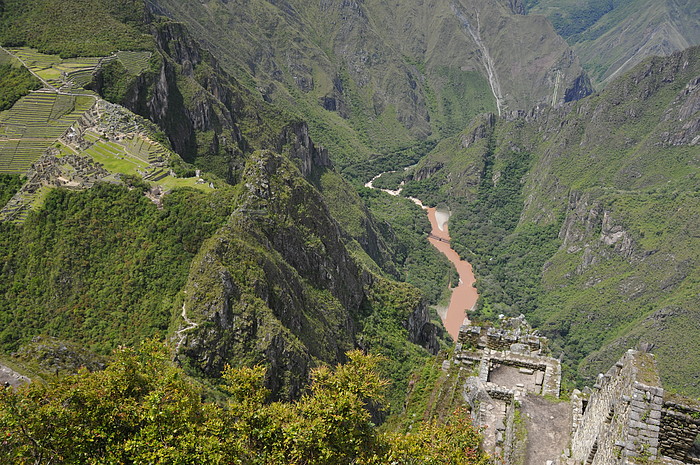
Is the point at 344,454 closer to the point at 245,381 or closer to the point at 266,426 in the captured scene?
the point at 266,426

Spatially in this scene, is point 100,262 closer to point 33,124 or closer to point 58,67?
point 33,124

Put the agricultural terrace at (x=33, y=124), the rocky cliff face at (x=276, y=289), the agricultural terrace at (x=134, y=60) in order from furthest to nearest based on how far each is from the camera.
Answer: the agricultural terrace at (x=134, y=60) < the agricultural terrace at (x=33, y=124) < the rocky cliff face at (x=276, y=289)

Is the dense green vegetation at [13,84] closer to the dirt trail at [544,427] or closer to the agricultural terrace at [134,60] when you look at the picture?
the agricultural terrace at [134,60]

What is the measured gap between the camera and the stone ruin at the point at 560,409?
18469 millimetres

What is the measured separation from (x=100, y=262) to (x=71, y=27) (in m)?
86.5

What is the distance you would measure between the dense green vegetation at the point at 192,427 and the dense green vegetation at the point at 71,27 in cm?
11732

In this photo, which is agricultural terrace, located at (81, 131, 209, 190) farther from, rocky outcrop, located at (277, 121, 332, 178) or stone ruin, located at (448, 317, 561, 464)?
rocky outcrop, located at (277, 121, 332, 178)

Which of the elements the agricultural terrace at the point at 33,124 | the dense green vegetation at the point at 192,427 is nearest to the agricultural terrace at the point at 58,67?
the agricultural terrace at the point at 33,124

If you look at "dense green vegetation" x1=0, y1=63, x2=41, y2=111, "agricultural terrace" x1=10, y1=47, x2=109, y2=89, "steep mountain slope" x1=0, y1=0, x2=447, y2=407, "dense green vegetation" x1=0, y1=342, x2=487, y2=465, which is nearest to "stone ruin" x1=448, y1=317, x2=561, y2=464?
"dense green vegetation" x1=0, y1=342, x2=487, y2=465

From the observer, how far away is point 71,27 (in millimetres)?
128750

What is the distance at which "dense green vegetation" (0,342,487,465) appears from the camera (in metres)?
20.7

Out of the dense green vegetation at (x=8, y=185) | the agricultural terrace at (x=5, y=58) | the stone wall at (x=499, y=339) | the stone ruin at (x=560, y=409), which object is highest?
the agricultural terrace at (x=5, y=58)

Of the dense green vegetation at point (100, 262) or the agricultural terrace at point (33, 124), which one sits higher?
the agricultural terrace at point (33, 124)

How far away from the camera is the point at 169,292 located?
6575 centimetres
